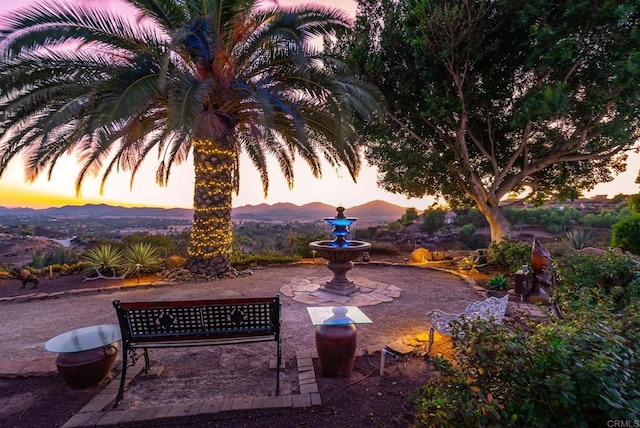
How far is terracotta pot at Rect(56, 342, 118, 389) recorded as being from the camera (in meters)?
2.97

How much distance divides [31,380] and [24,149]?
5496 millimetres

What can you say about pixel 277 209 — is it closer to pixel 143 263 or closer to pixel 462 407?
pixel 143 263

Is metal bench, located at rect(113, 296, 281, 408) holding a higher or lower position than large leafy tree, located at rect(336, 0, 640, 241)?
lower

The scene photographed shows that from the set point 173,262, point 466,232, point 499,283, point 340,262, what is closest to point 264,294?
point 340,262

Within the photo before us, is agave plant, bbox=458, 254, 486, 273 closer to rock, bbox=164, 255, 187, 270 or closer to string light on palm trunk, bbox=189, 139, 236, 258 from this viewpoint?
string light on palm trunk, bbox=189, 139, 236, 258

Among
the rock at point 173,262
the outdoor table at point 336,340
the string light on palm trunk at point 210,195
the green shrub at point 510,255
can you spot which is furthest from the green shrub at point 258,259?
the outdoor table at point 336,340

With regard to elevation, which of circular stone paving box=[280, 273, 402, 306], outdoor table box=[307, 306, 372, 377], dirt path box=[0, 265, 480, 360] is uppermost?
outdoor table box=[307, 306, 372, 377]

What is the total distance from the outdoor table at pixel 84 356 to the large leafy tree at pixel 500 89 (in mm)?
8811

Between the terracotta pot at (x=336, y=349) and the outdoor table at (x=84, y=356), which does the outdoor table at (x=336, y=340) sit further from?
the outdoor table at (x=84, y=356)

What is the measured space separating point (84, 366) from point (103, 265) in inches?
253

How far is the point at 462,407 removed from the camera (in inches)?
58.0

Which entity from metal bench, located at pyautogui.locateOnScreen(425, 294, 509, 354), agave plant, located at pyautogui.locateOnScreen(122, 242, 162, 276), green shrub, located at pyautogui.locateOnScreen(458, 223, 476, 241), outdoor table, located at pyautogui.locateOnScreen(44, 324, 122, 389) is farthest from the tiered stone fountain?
green shrub, located at pyautogui.locateOnScreen(458, 223, 476, 241)

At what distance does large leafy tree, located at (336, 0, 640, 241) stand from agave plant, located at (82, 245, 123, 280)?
915cm

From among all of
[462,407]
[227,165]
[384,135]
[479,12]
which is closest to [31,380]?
[462,407]
